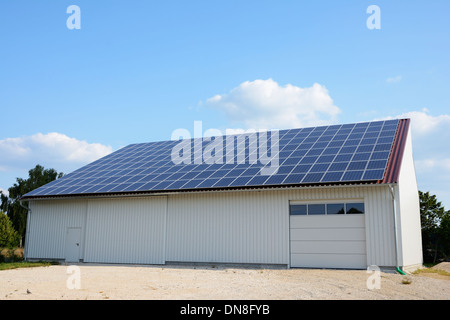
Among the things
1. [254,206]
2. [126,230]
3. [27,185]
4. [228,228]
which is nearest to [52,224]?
[126,230]

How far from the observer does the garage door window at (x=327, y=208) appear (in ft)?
64.3

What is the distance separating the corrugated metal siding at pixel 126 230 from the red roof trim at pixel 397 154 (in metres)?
11.2

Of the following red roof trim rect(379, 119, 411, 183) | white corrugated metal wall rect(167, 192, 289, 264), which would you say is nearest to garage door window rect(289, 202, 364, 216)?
white corrugated metal wall rect(167, 192, 289, 264)

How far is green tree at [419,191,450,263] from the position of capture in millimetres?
30156

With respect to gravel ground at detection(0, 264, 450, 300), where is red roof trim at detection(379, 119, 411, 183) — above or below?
above

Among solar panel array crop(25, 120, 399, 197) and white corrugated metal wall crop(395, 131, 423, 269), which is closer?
white corrugated metal wall crop(395, 131, 423, 269)

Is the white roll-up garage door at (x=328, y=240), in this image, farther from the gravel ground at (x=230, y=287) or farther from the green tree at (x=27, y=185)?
the green tree at (x=27, y=185)

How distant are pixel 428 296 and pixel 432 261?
840 inches

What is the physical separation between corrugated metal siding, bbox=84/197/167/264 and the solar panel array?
980mm

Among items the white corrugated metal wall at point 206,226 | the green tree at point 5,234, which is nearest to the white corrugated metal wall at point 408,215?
the white corrugated metal wall at point 206,226

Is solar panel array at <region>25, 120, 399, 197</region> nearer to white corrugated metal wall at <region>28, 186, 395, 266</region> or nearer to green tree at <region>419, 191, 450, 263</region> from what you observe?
white corrugated metal wall at <region>28, 186, 395, 266</region>
